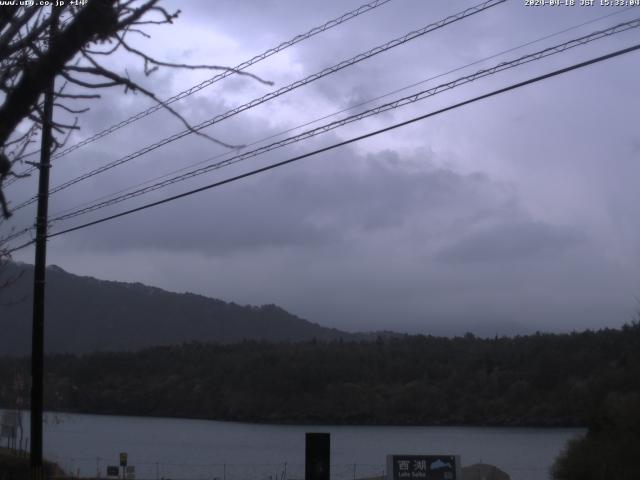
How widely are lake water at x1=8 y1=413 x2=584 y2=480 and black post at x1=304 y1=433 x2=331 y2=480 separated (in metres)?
22.4

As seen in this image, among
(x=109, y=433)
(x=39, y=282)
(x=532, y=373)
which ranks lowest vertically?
(x=109, y=433)

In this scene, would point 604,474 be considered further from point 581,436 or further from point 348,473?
point 348,473

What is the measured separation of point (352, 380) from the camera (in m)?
79.7

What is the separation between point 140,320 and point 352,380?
82.9 m

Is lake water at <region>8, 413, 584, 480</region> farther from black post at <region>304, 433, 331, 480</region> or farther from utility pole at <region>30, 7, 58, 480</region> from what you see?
black post at <region>304, 433, 331, 480</region>

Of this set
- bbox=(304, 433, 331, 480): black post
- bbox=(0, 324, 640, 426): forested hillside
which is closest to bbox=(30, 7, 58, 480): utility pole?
bbox=(304, 433, 331, 480): black post

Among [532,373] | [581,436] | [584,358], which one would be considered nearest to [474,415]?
[532,373]

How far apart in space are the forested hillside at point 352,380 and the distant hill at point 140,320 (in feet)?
111

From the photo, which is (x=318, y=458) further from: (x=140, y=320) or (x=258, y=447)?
(x=140, y=320)

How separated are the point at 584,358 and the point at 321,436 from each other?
50.2 meters

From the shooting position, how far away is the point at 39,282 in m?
19.4

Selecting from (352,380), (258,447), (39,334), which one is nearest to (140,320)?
(352,380)

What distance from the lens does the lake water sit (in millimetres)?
42312

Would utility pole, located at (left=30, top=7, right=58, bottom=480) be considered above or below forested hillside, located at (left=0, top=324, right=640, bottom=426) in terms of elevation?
above
